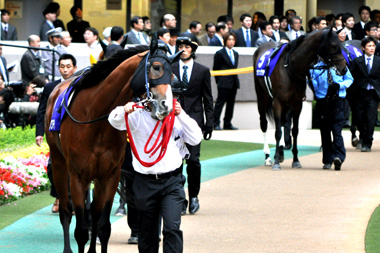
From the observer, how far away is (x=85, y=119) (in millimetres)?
7043

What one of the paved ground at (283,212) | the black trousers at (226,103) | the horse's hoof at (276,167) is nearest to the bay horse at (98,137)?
the paved ground at (283,212)

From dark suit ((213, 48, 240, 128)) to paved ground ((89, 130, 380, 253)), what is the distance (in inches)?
221

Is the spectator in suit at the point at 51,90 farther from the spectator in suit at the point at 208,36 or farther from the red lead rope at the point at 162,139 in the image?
the spectator in suit at the point at 208,36

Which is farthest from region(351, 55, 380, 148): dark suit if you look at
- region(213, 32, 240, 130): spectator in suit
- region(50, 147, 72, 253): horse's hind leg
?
region(50, 147, 72, 253): horse's hind leg

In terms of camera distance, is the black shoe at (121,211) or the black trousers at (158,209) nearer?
the black trousers at (158,209)

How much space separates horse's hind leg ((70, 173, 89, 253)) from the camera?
7062mm

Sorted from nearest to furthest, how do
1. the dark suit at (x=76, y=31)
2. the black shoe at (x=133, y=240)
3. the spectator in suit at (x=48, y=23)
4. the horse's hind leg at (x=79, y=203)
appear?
the horse's hind leg at (x=79, y=203) → the black shoe at (x=133, y=240) → the spectator in suit at (x=48, y=23) → the dark suit at (x=76, y=31)

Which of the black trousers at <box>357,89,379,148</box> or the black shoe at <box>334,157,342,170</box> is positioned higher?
the black trousers at <box>357,89,379,148</box>

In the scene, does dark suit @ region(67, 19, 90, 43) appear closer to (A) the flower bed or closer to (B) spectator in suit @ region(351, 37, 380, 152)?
(B) spectator in suit @ region(351, 37, 380, 152)

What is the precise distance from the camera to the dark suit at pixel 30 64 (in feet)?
53.6

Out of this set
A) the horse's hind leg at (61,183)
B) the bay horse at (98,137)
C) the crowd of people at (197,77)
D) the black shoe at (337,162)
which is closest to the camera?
the bay horse at (98,137)

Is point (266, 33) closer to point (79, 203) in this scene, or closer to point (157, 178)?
point (79, 203)

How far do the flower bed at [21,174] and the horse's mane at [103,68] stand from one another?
A: 3676mm

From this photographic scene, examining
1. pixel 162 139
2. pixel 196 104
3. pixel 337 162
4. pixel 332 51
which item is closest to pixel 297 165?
pixel 337 162
